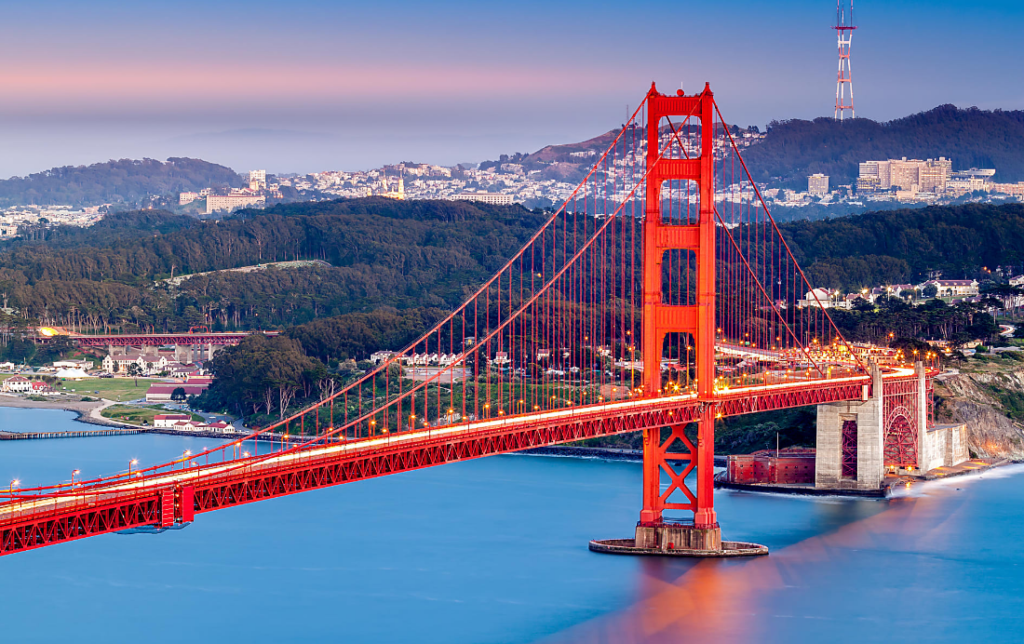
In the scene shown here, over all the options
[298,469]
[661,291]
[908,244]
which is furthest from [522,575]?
[908,244]

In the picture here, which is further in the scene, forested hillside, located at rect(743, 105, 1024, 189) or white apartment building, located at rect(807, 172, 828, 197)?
forested hillside, located at rect(743, 105, 1024, 189)

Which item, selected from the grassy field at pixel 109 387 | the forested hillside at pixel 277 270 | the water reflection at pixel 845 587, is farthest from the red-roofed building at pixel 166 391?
the water reflection at pixel 845 587

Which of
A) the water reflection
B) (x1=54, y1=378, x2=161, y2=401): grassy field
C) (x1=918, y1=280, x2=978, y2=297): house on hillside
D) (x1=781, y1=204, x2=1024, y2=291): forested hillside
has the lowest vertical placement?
the water reflection

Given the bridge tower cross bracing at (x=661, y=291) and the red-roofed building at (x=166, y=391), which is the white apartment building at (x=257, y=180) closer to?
the red-roofed building at (x=166, y=391)

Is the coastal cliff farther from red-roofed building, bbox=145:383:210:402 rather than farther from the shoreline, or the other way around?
red-roofed building, bbox=145:383:210:402

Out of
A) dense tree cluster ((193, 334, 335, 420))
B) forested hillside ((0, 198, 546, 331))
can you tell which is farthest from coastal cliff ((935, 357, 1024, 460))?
forested hillside ((0, 198, 546, 331))

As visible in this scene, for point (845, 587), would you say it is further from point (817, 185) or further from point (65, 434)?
point (817, 185)
